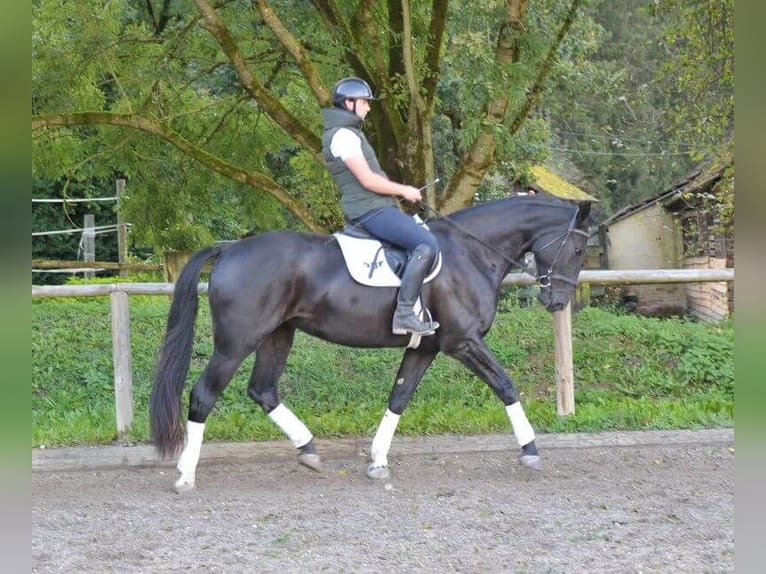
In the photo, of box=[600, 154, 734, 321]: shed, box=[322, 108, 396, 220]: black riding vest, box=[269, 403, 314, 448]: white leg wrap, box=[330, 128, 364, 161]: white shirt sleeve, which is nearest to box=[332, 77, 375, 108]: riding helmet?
box=[322, 108, 396, 220]: black riding vest

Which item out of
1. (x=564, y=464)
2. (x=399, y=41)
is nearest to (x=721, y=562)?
(x=564, y=464)

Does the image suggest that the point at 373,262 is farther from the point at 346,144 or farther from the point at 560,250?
the point at 560,250

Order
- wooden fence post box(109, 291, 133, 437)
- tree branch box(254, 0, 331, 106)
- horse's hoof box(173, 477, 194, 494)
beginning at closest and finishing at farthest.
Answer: horse's hoof box(173, 477, 194, 494) < wooden fence post box(109, 291, 133, 437) < tree branch box(254, 0, 331, 106)

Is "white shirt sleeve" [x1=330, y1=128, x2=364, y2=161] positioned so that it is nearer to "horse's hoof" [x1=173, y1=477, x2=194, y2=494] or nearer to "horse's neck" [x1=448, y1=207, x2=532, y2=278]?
"horse's neck" [x1=448, y1=207, x2=532, y2=278]

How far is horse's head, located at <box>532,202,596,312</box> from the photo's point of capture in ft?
21.1

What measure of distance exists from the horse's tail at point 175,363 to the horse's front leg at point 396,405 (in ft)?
4.89

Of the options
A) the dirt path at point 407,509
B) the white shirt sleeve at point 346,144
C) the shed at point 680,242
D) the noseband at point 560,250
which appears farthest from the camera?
the shed at point 680,242

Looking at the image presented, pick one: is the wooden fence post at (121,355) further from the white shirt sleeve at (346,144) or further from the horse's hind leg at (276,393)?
the white shirt sleeve at (346,144)

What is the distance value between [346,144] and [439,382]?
4318mm

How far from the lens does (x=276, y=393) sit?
634 centimetres

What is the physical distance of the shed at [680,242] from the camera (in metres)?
13.8

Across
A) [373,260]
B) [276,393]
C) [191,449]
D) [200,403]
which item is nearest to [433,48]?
[373,260]

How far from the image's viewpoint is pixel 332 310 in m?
5.98

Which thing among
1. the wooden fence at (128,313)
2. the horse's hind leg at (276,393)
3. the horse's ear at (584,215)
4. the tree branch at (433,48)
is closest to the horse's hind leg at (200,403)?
the horse's hind leg at (276,393)
